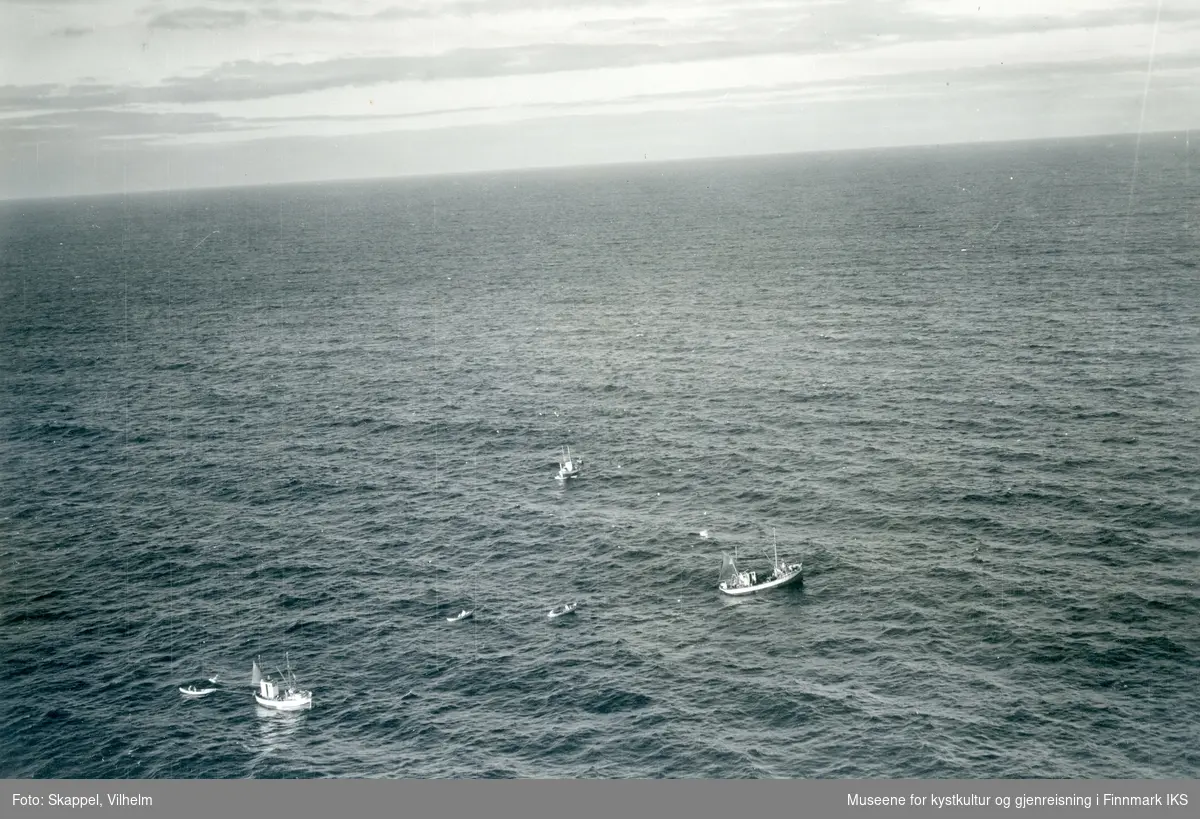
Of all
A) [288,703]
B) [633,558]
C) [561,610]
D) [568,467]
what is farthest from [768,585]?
[288,703]

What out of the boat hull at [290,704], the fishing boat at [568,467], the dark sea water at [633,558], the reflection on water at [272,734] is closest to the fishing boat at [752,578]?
the dark sea water at [633,558]

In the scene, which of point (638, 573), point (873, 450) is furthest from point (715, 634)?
point (873, 450)

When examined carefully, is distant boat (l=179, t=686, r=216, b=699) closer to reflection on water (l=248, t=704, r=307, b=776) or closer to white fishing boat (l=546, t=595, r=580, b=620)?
reflection on water (l=248, t=704, r=307, b=776)

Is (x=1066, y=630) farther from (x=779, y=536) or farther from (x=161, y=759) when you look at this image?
(x=161, y=759)

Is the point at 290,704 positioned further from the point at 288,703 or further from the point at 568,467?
the point at 568,467

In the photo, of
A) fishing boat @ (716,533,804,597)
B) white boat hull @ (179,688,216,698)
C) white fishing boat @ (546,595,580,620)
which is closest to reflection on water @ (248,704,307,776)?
white boat hull @ (179,688,216,698)

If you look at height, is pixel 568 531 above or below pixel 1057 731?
above
